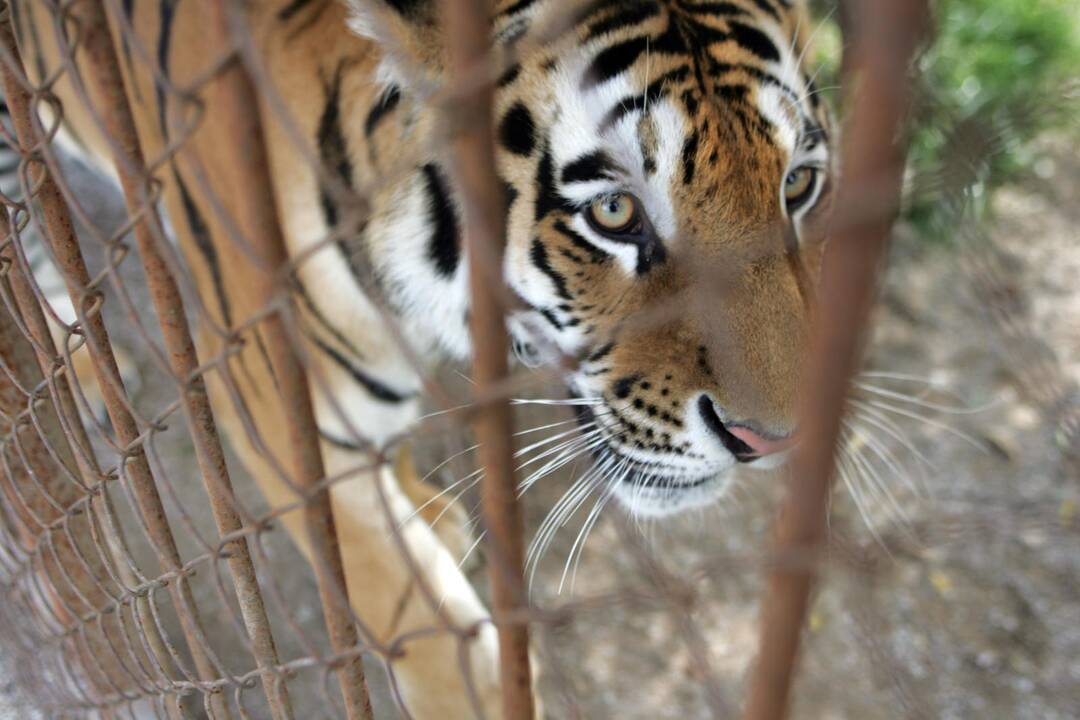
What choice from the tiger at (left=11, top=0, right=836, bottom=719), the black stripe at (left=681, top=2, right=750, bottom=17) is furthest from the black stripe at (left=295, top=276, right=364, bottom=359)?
the black stripe at (left=681, top=2, right=750, bottom=17)

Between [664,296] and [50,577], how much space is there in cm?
91

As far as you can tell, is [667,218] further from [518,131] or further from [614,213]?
[518,131]

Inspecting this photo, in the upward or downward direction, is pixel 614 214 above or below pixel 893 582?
above

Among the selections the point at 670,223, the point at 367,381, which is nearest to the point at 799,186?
the point at 670,223

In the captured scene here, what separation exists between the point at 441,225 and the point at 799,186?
A: 0.48 meters

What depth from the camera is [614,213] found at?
106 centimetres

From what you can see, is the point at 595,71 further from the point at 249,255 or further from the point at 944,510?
the point at 944,510

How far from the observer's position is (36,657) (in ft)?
4.52

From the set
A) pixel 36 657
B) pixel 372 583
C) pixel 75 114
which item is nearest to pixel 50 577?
pixel 36 657

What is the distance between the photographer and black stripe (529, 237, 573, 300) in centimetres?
114

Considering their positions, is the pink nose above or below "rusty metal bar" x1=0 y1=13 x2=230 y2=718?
below

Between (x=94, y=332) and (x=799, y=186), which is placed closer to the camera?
(x=94, y=332)

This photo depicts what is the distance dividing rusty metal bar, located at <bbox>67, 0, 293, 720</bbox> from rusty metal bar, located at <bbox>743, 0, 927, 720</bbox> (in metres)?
0.51

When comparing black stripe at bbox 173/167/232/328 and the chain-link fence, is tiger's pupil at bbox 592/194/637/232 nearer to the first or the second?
the chain-link fence
